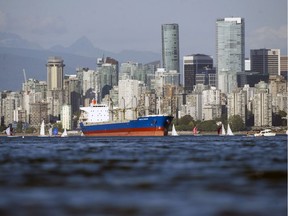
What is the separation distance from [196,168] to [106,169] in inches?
230

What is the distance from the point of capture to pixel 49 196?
51.5 m

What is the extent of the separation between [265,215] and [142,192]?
10620 mm

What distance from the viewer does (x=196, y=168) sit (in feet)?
238

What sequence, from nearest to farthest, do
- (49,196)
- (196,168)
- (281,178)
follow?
(49,196), (281,178), (196,168)

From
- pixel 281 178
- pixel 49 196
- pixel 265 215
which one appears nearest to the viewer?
pixel 265 215

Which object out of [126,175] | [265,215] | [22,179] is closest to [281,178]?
[126,175]

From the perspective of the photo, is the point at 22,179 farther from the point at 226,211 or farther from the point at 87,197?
the point at 226,211

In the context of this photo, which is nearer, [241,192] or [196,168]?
[241,192]

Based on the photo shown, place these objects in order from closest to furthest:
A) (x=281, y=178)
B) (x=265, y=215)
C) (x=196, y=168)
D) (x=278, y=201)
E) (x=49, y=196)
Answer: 1. (x=265, y=215)
2. (x=278, y=201)
3. (x=49, y=196)
4. (x=281, y=178)
5. (x=196, y=168)

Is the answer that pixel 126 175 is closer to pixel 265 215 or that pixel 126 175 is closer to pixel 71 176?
pixel 71 176

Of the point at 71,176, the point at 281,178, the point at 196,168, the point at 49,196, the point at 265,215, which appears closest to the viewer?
the point at 265,215

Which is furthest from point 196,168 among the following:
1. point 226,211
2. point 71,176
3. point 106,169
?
point 226,211

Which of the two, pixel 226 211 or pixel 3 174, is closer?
pixel 226 211

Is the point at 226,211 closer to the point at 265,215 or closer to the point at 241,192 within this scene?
the point at 265,215
